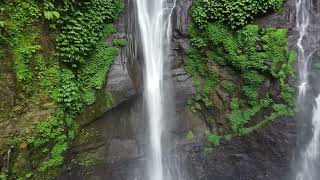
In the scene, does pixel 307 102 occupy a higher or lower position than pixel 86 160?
higher

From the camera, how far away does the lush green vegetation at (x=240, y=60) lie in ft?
26.9

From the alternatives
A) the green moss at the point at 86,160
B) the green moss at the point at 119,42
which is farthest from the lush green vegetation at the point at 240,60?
the green moss at the point at 86,160

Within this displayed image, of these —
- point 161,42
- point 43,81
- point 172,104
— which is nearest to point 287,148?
point 172,104

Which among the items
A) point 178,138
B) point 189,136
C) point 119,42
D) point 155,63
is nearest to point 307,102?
point 189,136

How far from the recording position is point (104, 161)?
7973 mm

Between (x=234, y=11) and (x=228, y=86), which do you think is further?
(x=228, y=86)

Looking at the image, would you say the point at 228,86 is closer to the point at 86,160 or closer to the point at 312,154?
the point at 312,154

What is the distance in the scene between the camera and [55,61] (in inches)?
277

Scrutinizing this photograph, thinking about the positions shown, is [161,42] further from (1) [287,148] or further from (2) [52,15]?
(1) [287,148]

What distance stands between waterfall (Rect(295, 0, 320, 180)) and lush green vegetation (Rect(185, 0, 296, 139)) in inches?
12.7

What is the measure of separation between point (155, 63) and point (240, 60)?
2694 millimetres

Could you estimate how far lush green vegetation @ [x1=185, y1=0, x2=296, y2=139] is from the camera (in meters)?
8.19

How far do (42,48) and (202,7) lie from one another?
17.0 ft

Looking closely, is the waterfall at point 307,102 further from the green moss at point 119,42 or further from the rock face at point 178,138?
the green moss at point 119,42
